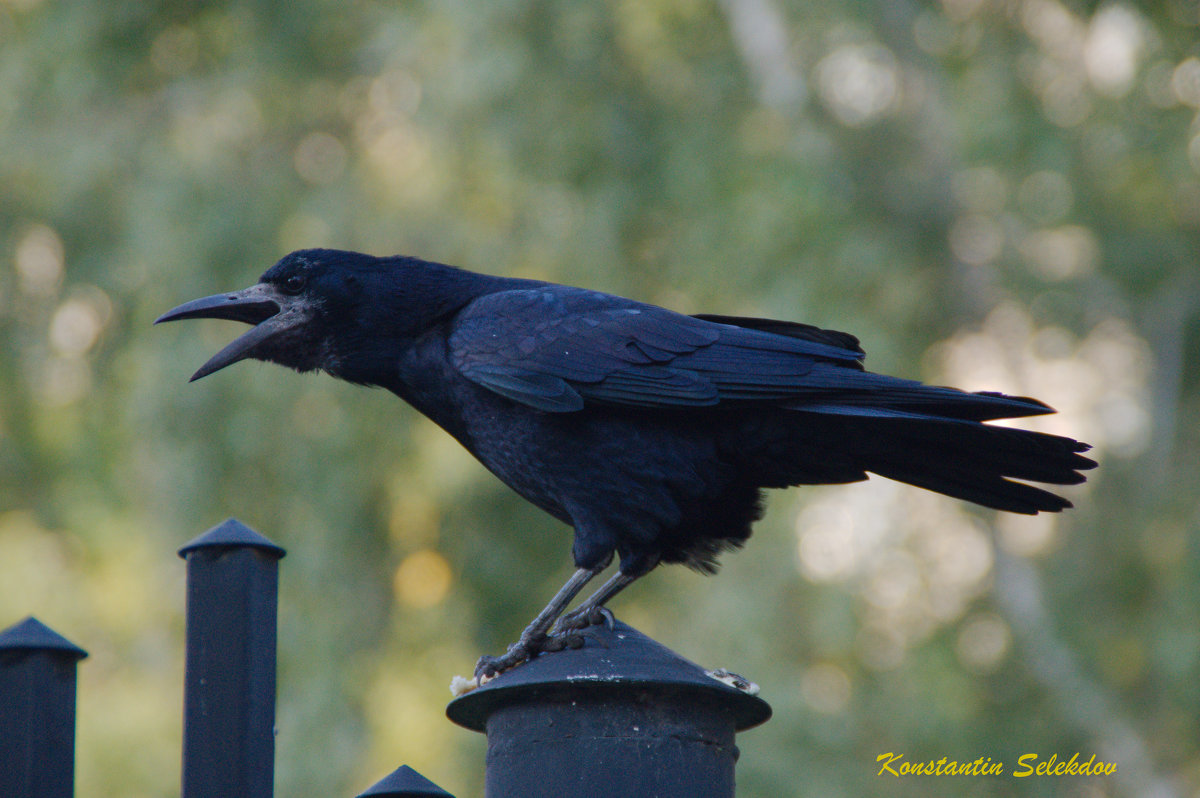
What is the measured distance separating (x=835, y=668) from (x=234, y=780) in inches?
335

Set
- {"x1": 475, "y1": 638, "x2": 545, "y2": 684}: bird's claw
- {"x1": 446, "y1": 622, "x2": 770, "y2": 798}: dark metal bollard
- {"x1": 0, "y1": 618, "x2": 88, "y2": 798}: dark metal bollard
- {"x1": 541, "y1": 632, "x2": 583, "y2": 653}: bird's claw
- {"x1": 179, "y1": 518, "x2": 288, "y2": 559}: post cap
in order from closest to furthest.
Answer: {"x1": 0, "y1": 618, "x2": 88, "y2": 798}: dark metal bollard < {"x1": 179, "y1": 518, "x2": 288, "y2": 559}: post cap < {"x1": 446, "y1": 622, "x2": 770, "y2": 798}: dark metal bollard < {"x1": 541, "y1": 632, "x2": 583, "y2": 653}: bird's claw < {"x1": 475, "y1": 638, "x2": 545, "y2": 684}: bird's claw

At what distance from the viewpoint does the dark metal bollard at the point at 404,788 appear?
2535 millimetres

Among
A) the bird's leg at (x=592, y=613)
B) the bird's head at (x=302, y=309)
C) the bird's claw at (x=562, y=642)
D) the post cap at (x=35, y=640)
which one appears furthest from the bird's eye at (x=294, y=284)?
the post cap at (x=35, y=640)

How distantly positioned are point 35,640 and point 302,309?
1695mm

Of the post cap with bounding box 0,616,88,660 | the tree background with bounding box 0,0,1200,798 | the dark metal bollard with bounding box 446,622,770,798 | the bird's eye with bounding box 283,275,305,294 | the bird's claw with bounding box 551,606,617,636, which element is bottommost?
the dark metal bollard with bounding box 446,622,770,798

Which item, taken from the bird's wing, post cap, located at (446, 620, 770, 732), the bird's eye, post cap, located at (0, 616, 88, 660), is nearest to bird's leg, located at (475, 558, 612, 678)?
post cap, located at (446, 620, 770, 732)

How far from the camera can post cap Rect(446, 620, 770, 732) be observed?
107 inches

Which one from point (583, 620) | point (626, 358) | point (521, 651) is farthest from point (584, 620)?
point (626, 358)

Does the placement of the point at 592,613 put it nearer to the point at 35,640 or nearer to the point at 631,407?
the point at 631,407

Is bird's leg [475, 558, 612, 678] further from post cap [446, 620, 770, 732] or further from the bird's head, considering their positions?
the bird's head

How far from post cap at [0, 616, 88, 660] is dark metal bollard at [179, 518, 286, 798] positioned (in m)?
0.20

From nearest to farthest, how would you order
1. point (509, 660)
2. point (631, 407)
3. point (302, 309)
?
point (509, 660)
point (631, 407)
point (302, 309)

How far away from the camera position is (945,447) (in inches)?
138

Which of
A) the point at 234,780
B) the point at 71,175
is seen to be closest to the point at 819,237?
the point at 71,175
